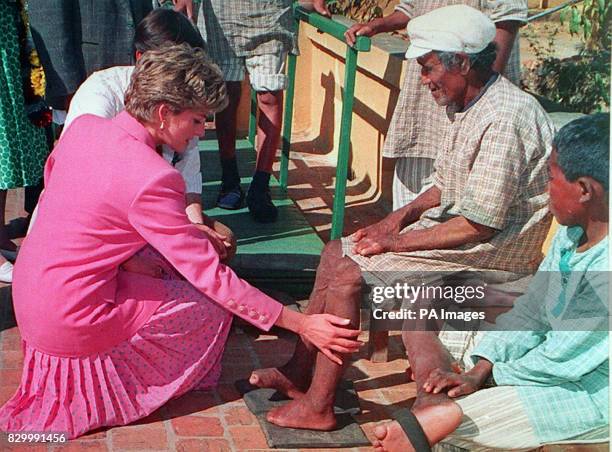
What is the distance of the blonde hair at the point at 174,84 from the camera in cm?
315

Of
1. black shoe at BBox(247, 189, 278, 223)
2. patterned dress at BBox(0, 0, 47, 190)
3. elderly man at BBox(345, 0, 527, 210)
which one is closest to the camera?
elderly man at BBox(345, 0, 527, 210)

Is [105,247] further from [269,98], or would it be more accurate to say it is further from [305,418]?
[269,98]

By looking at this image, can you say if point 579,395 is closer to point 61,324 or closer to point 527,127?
point 527,127

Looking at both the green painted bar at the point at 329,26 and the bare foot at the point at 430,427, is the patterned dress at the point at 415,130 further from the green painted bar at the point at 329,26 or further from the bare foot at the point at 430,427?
the bare foot at the point at 430,427

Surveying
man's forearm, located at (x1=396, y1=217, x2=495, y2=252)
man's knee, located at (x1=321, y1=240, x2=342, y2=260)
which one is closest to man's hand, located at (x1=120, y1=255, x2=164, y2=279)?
man's knee, located at (x1=321, y1=240, x2=342, y2=260)

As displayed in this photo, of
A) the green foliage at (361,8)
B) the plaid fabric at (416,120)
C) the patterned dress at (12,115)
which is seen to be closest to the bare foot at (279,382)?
the plaid fabric at (416,120)

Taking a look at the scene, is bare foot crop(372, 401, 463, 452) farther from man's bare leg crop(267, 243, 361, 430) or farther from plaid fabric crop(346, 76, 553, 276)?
plaid fabric crop(346, 76, 553, 276)

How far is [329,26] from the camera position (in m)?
4.48

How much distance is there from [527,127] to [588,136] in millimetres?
520

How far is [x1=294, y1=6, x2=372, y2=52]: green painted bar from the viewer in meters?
4.08

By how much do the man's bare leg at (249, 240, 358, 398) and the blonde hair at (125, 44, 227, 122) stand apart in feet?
2.13

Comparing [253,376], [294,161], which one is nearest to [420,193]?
[253,376]

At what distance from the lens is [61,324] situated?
3.24 metres

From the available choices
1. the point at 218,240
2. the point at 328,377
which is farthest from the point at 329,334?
the point at 218,240
